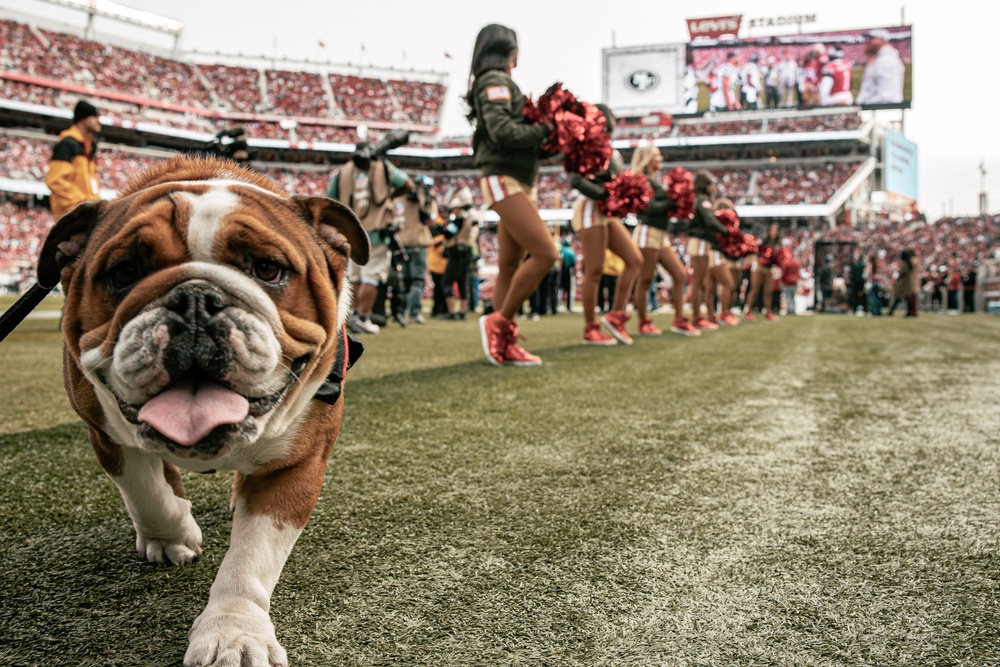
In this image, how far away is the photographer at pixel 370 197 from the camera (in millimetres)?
7750

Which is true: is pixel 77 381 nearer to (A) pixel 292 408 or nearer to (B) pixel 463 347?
(A) pixel 292 408

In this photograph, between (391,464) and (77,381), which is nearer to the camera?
(77,381)

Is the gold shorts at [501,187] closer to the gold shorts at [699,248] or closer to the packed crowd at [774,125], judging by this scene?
the gold shorts at [699,248]

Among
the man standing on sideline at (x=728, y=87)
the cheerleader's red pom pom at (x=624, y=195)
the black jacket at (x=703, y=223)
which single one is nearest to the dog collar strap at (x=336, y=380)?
the cheerleader's red pom pom at (x=624, y=195)

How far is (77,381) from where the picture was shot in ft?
4.59

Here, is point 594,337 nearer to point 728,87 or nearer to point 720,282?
point 720,282

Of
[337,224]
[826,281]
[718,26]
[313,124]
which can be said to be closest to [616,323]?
[337,224]

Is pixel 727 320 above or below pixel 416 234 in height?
below

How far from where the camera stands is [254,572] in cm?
119

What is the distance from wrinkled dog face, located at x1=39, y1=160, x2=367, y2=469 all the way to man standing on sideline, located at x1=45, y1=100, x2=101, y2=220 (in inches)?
238

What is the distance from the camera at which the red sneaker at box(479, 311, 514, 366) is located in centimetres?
548

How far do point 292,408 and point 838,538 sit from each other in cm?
124

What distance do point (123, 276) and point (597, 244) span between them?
6137mm

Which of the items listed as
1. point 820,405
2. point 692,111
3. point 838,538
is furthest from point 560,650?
point 692,111
